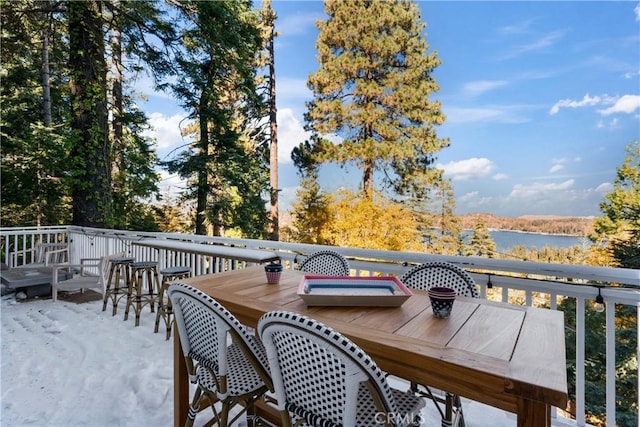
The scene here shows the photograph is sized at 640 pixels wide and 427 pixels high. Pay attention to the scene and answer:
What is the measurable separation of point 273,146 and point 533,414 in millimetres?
11875

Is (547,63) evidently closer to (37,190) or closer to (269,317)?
(269,317)

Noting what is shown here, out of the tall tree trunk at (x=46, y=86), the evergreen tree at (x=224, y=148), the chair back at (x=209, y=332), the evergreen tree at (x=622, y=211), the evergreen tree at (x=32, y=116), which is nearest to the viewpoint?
the chair back at (x=209, y=332)

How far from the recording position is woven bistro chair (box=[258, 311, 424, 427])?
3.20 ft

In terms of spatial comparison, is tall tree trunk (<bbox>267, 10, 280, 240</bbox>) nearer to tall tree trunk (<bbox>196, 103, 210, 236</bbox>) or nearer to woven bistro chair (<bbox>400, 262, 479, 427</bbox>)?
tall tree trunk (<bbox>196, 103, 210, 236</bbox>)

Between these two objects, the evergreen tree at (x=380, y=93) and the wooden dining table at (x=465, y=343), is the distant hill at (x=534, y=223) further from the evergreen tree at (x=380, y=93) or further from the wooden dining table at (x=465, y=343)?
the wooden dining table at (x=465, y=343)

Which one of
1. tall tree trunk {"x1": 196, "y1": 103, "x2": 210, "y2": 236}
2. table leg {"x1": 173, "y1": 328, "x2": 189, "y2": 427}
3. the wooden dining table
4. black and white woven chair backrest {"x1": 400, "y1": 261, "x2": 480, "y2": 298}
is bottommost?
table leg {"x1": 173, "y1": 328, "x2": 189, "y2": 427}

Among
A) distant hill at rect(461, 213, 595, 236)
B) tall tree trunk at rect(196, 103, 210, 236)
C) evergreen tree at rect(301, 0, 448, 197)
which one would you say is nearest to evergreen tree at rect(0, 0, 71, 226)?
tall tree trunk at rect(196, 103, 210, 236)

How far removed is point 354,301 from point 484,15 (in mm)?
13974

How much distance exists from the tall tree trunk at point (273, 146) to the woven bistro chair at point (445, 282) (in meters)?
9.99

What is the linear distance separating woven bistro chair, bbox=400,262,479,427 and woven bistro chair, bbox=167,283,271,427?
0.91 metres

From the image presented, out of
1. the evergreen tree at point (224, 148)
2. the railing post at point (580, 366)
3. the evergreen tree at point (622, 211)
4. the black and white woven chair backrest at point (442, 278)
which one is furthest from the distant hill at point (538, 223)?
the black and white woven chair backrest at point (442, 278)

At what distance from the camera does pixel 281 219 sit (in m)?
12.5

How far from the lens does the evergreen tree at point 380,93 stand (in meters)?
11.6

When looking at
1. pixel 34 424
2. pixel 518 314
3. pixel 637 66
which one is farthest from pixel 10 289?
pixel 637 66
